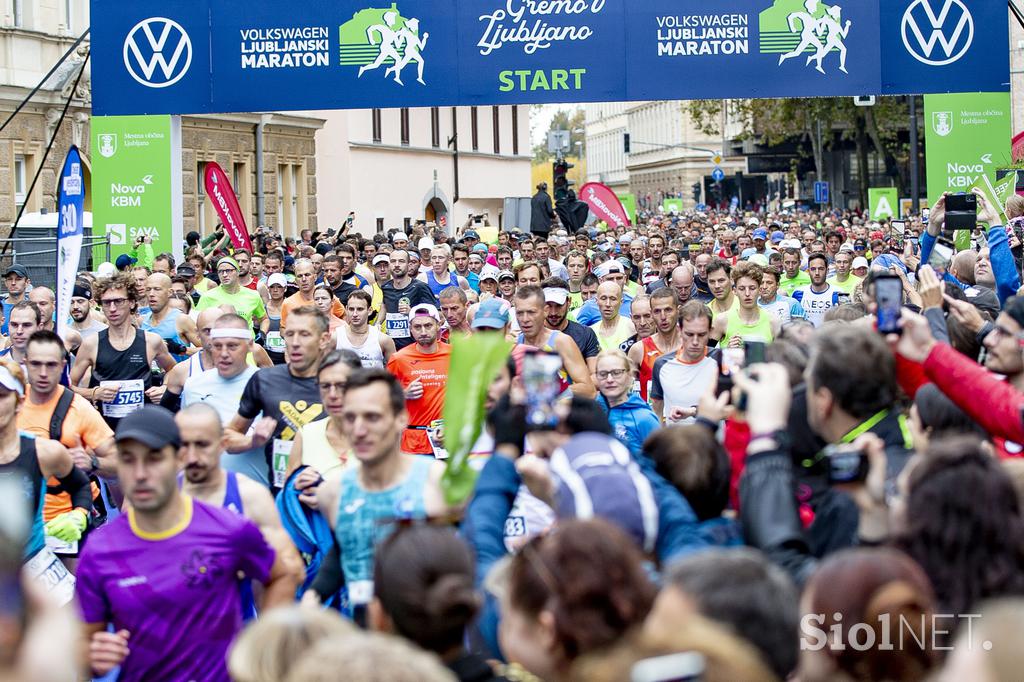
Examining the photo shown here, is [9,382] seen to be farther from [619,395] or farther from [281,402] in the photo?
[619,395]

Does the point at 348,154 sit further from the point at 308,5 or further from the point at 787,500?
the point at 787,500

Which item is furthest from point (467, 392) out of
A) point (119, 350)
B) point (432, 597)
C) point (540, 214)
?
point (540, 214)

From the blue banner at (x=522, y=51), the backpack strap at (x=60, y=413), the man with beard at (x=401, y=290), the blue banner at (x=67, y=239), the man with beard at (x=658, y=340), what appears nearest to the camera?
the backpack strap at (x=60, y=413)

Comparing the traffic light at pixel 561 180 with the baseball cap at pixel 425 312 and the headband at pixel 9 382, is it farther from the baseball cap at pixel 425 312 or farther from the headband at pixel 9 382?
the headband at pixel 9 382

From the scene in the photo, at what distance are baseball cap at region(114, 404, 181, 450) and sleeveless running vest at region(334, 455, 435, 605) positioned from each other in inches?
24.4

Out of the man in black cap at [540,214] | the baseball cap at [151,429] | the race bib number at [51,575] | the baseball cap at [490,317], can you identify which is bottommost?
the race bib number at [51,575]

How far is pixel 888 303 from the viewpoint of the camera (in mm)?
4996

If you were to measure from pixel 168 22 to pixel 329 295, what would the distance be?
21.4ft

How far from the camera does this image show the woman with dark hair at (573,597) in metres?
3.35

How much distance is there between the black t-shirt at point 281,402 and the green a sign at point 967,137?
36.7 ft

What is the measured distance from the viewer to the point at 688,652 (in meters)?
3.18

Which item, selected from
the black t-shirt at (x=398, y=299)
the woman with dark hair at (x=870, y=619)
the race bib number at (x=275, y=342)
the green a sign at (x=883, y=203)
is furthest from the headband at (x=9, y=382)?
the green a sign at (x=883, y=203)

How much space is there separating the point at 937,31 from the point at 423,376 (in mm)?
9948

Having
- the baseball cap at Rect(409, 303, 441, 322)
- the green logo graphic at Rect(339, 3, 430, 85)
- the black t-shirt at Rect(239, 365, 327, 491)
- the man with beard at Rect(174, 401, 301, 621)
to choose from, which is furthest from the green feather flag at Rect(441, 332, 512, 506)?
the green logo graphic at Rect(339, 3, 430, 85)
